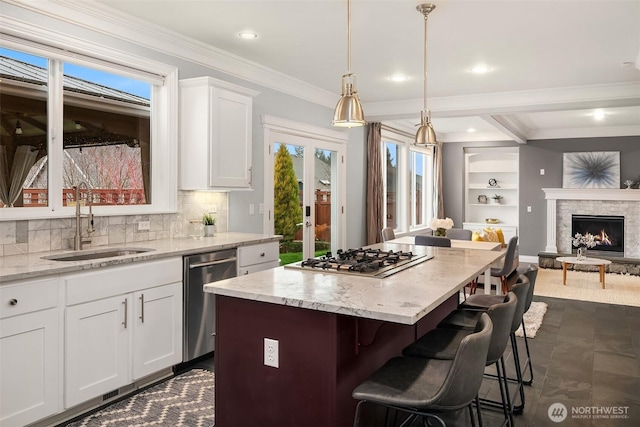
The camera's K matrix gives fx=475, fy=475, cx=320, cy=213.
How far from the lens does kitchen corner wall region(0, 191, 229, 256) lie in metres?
2.95

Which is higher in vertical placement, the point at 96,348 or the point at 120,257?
the point at 120,257

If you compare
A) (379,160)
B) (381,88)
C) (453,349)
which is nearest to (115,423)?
(453,349)

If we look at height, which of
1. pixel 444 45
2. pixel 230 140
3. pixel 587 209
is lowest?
pixel 587 209

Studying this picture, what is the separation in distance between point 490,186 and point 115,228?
350 inches

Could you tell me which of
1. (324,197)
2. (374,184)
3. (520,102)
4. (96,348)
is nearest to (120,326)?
(96,348)

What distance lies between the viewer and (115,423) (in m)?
2.67

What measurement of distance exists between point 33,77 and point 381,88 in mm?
3787

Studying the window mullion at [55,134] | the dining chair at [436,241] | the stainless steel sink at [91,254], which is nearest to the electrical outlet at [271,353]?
the stainless steel sink at [91,254]

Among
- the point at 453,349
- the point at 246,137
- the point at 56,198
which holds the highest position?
the point at 246,137

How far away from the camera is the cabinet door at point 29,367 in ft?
7.56

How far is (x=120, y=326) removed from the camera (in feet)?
9.44

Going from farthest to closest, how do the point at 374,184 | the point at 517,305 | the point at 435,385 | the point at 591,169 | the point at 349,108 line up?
the point at 591,169, the point at 374,184, the point at 349,108, the point at 517,305, the point at 435,385

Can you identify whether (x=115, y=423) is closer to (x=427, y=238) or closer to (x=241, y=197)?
(x=241, y=197)

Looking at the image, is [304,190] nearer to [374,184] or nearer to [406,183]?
[374,184]
